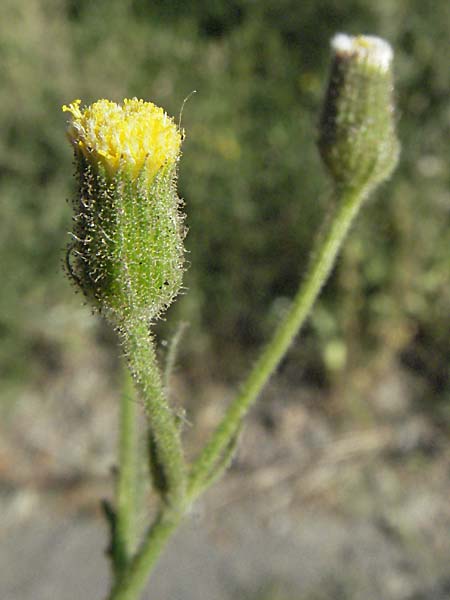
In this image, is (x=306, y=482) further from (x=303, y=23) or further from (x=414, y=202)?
(x=303, y=23)

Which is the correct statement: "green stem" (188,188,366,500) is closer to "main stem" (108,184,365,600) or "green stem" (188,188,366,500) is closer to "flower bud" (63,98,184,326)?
"main stem" (108,184,365,600)

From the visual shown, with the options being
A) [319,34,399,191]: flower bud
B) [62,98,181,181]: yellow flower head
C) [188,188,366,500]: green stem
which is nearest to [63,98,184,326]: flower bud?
[62,98,181,181]: yellow flower head

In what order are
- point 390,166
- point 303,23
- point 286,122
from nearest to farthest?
point 390,166 < point 286,122 < point 303,23

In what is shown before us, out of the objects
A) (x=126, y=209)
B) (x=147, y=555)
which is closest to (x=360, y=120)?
(x=126, y=209)

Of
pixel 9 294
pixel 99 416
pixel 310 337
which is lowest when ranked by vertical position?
pixel 99 416

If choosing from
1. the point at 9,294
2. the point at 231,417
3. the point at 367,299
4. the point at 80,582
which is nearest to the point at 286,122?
the point at 367,299
